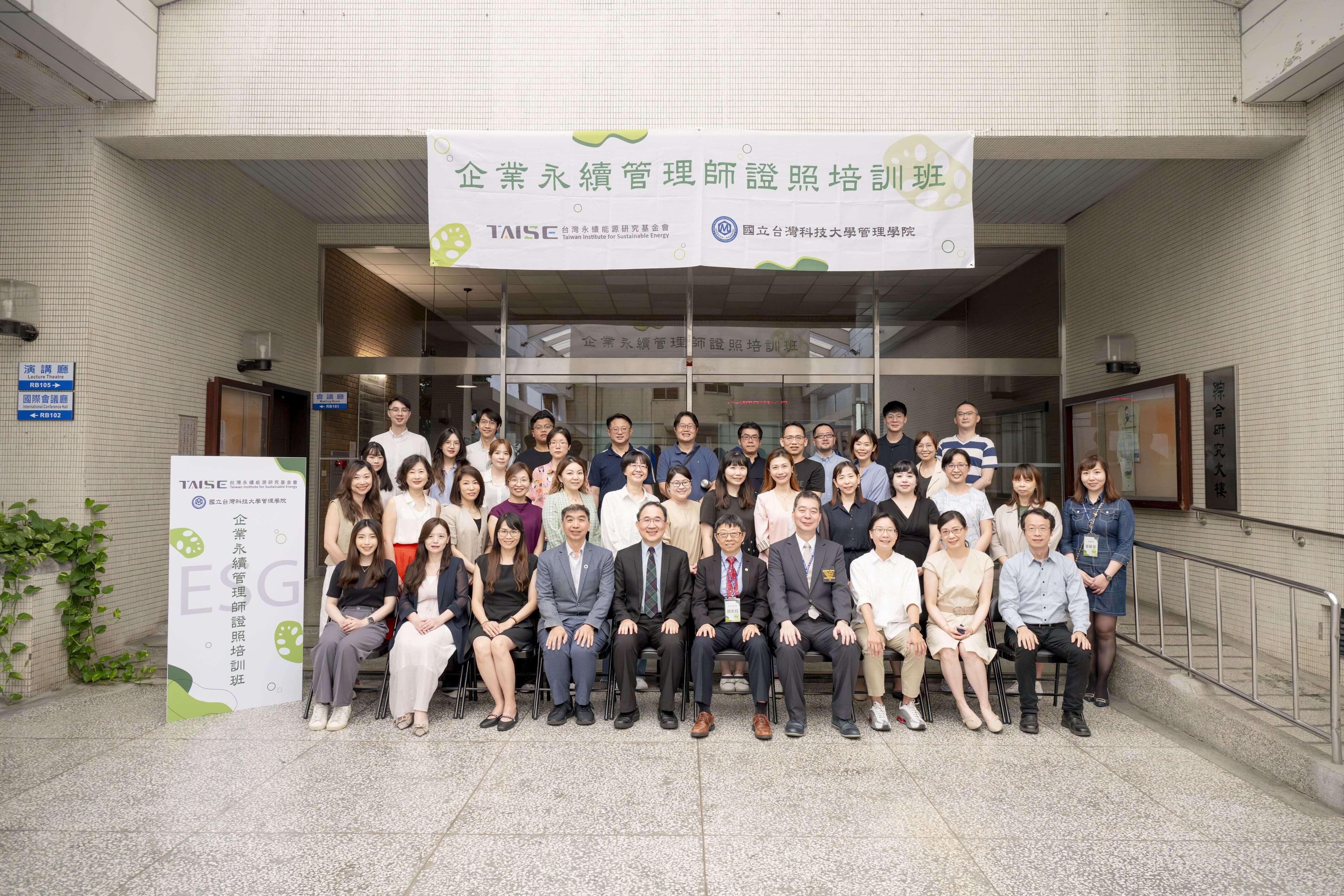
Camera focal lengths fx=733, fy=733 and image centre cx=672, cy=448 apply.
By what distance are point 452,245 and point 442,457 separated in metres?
1.60

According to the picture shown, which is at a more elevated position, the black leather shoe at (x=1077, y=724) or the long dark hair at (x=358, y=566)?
the long dark hair at (x=358, y=566)

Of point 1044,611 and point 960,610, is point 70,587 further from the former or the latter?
point 1044,611

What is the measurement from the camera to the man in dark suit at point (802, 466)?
5.16m

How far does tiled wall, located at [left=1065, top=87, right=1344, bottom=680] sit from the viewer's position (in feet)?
15.9

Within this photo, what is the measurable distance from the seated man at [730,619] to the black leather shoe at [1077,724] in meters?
1.78

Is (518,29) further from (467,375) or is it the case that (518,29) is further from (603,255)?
(467,375)

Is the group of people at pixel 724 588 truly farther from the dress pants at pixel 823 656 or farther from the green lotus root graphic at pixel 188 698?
the green lotus root graphic at pixel 188 698

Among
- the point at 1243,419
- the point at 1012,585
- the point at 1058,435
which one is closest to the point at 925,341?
the point at 1058,435

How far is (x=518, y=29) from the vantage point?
541 centimetres

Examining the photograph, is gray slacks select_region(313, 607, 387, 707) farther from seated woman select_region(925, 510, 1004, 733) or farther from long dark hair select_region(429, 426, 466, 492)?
seated woman select_region(925, 510, 1004, 733)

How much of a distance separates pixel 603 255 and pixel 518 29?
1823mm

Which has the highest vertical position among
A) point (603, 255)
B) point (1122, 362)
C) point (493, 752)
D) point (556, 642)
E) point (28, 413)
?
point (603, 255)

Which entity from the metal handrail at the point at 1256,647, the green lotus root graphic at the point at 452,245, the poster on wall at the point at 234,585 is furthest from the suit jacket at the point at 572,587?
the metal handrail at the point at 1256,647

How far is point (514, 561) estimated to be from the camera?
4.64 meters
